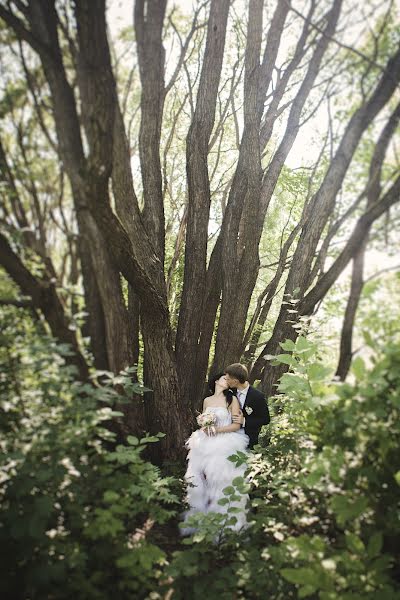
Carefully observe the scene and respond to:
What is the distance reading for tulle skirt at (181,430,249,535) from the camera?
385 centimetres

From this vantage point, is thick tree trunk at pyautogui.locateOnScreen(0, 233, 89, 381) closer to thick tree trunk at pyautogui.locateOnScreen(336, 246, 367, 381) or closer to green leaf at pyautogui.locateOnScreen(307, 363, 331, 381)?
green leaf at pyautogui.locateOnScreen(307, 363, 331, 381)

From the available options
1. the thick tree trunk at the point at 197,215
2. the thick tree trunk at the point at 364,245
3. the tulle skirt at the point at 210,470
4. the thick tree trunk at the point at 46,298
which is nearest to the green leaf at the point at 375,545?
the thick tree trunk at the point at 364,245

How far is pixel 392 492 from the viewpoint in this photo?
90.5 inches

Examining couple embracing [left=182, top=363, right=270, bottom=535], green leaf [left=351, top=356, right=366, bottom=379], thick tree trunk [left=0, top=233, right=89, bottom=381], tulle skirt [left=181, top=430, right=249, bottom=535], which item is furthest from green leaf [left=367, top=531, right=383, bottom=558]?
thick tree trunk [left=0, top=233, right=89, bottom=381]

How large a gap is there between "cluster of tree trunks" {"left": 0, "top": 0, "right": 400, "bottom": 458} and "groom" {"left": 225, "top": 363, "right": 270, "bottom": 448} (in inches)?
21.6

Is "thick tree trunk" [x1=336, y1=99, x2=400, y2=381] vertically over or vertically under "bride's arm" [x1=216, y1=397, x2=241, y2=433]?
over

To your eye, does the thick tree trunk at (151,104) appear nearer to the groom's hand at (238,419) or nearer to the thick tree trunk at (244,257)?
the thick tree trunk at (244,257)

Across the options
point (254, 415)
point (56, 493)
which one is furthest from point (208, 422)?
point (56, 493)

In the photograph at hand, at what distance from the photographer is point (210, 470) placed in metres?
3.92

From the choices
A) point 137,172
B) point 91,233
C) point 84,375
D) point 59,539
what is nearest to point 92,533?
point 59,539

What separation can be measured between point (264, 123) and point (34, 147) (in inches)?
143

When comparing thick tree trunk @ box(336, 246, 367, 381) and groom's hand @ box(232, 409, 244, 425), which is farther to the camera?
groom's hand @ box(232, 409, 244, 425)

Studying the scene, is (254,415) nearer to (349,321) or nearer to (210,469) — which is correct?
(210,469)

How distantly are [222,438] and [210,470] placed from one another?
1.11 ft
